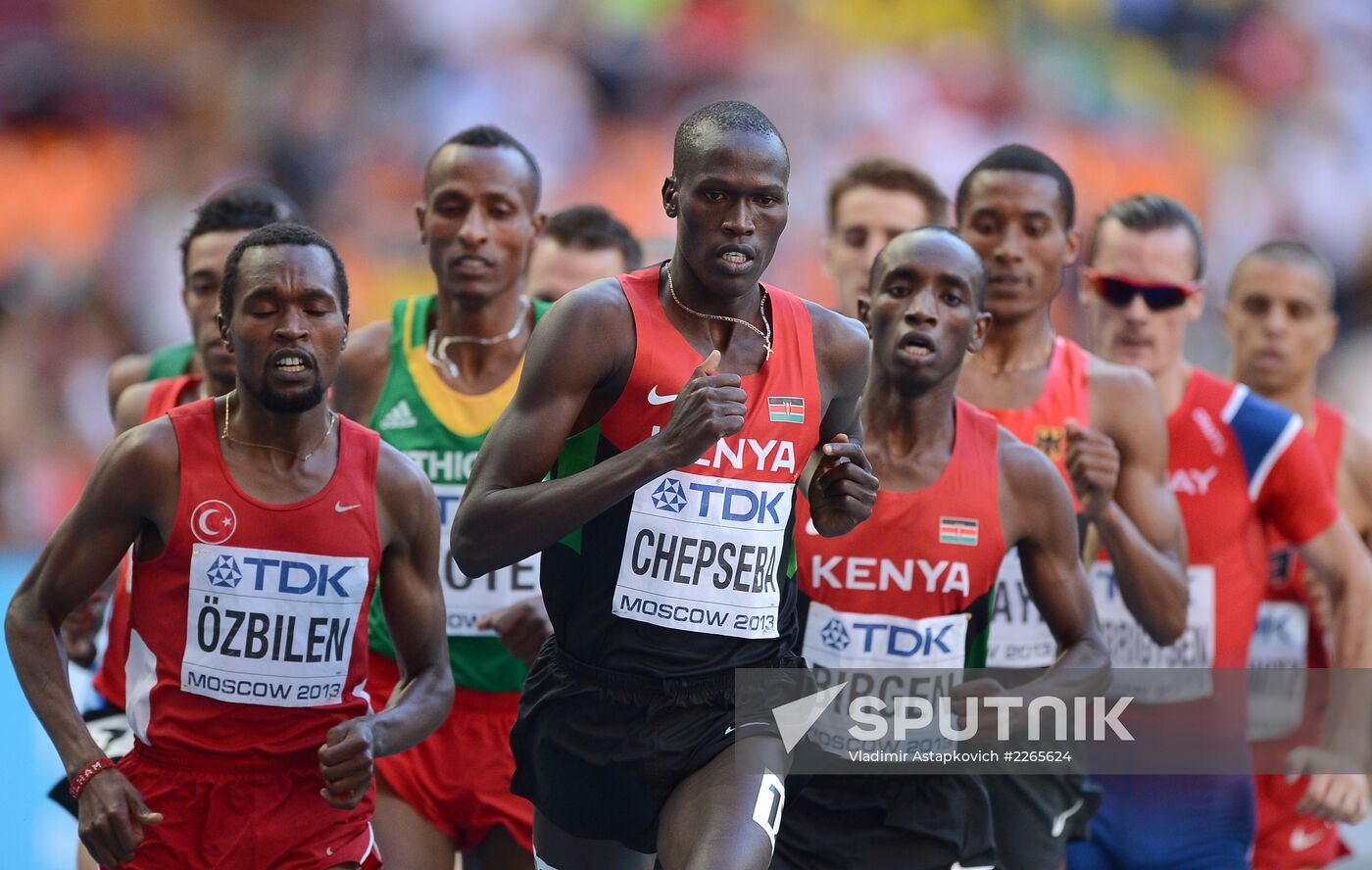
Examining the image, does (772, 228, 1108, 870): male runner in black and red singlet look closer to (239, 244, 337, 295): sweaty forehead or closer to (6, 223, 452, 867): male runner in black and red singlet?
(6, 223, 452, 867): male runner in black and red singlet

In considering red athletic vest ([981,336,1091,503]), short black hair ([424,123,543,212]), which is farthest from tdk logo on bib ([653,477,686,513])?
short black hair ([424,123,543,212])

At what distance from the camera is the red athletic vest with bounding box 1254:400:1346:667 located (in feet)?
21.8

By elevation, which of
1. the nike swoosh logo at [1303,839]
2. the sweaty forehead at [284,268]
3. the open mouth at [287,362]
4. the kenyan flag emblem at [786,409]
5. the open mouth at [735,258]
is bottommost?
the nike swoosh logo at [1303,839]

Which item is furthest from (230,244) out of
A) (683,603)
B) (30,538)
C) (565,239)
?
(30,538)

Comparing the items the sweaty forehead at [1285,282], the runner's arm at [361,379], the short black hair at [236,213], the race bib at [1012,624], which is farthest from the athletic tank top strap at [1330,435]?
the short black hair at [236,213]

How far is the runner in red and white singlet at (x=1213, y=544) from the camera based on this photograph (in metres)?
6.04

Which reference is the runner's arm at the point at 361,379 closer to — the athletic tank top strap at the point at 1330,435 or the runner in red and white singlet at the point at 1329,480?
the runner in red and white singlet at the point at 1329,480

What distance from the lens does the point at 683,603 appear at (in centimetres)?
399

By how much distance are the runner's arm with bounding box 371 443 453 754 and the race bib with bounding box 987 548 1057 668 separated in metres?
1.91

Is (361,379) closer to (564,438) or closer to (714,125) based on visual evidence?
(564,438)

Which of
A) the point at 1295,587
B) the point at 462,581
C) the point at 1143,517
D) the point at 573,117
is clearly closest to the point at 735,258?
the point at 462,581

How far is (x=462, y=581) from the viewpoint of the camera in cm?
538

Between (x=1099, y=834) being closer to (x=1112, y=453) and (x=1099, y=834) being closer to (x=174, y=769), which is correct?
(x=1112, y=453)

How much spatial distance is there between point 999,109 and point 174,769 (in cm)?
1211
